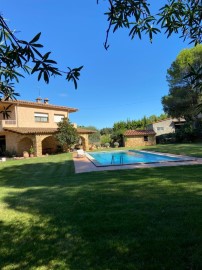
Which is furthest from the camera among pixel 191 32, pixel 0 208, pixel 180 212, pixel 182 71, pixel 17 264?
pixel 182 71

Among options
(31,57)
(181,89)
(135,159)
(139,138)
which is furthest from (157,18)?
(181,89)

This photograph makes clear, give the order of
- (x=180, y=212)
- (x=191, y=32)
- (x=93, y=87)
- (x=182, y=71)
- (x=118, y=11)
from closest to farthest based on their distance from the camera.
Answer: (x=118, y=11) → (x=191, y=32) → (x=180, y=212) → (x=182, y=71) → (x=93, y=87)

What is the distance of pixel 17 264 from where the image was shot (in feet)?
11.8

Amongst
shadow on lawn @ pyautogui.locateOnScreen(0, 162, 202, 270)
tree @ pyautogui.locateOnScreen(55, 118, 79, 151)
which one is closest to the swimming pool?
tree @ pyautogui.locateOnScreen(55, 118, 79, 151)

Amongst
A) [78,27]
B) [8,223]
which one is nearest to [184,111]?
[78,27]

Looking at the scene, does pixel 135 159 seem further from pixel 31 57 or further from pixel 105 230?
pixel 31 57

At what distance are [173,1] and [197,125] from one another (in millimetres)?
36262

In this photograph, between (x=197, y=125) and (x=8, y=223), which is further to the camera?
(x=197, y=125)

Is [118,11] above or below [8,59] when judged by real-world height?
above

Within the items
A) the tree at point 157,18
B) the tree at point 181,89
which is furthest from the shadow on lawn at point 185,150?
the tree at point 157,18

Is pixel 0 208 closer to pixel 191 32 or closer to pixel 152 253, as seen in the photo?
pixel 152 253

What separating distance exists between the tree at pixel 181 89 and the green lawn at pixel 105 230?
30.3 meters

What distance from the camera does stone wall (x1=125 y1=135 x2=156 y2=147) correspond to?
37.3 m

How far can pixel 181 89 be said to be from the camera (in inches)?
1433
